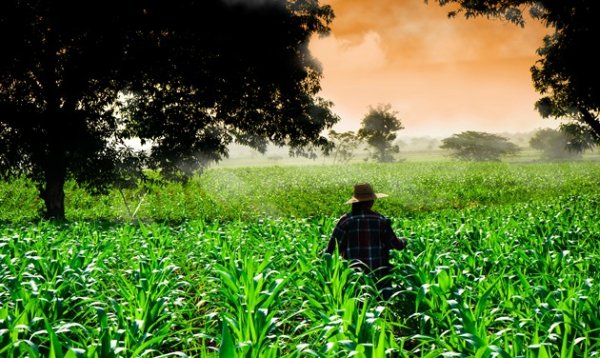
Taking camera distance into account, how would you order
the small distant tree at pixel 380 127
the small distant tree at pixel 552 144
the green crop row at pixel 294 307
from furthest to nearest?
the small distant tree at pixel 552 144 → the small distant tree at pixel 380 127 → the green crop row at pixel 294 307

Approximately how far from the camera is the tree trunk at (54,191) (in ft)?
53.4

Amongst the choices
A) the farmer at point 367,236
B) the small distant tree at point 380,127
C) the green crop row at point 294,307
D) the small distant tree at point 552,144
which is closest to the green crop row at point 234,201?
the green crop row at point 294,307

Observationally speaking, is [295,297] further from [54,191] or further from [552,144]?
[552,144]

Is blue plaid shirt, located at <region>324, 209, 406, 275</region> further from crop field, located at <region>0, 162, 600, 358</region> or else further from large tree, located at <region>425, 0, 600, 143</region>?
large tree, located at <region>425, 0, 600, 143</region>

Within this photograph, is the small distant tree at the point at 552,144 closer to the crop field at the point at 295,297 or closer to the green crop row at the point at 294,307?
the crop field at the point at 295,297

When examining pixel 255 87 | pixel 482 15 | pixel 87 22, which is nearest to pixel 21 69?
pixel 87 22

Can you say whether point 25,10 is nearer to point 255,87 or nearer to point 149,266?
point 255,87

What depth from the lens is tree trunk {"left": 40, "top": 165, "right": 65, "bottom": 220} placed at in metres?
16.3

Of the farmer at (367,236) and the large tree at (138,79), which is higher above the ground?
the large tree at (138,79)

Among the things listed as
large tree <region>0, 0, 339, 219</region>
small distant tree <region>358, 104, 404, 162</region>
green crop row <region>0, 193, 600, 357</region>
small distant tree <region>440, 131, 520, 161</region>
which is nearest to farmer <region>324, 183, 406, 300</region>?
green crop row <region>0, 193, 600, 357</region>

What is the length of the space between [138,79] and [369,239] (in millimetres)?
12264

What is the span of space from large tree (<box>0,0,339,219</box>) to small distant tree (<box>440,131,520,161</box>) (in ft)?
369

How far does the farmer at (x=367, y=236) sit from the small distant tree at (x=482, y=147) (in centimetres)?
12273

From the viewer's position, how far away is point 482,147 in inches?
4783
